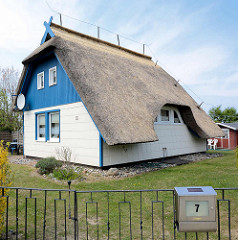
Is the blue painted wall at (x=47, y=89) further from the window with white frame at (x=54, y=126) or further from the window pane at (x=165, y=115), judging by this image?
the window pane at (x=165, y=115)

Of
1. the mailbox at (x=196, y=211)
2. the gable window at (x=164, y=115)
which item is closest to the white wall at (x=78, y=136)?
the gable window at (x=164, y=115)

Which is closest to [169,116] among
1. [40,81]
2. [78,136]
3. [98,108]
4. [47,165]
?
[78,136]

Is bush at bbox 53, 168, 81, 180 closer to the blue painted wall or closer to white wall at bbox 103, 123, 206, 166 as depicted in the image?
white wall at bbox 103, 123, 206, 166

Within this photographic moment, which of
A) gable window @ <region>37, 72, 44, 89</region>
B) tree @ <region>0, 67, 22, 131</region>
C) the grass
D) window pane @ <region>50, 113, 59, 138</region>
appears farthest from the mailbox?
tree @ <region>0, 67, 22, 131</region>

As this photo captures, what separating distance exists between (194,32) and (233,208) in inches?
396

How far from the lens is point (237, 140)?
26609 millimetres

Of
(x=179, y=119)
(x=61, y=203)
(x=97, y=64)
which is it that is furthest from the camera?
(x=179, y=119)

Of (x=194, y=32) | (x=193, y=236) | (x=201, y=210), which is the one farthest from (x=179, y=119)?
(x=201, y=210)

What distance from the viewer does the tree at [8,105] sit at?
75.4 feet

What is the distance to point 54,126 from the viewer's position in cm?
1310

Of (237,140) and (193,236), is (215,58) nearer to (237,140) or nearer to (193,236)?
(193,236)

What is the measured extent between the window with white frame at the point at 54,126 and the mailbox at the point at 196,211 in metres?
10.4

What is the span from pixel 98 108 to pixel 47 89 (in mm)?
5110

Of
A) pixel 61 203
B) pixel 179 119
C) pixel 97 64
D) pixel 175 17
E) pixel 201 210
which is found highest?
pixel 175 17
